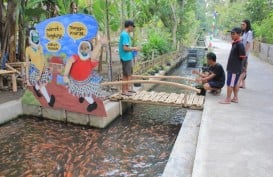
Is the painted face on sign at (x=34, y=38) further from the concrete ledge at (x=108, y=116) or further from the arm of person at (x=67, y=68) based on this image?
the concrete ledge at (x=108, y=116)

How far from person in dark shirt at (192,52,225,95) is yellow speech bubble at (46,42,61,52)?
356 cm

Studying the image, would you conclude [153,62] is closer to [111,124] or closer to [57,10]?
[57,10]

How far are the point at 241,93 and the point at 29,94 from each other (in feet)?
19.3

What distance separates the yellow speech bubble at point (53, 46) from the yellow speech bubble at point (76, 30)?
516 mm

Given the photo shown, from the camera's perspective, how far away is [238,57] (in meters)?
6.91

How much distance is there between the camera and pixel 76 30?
7.36 metres

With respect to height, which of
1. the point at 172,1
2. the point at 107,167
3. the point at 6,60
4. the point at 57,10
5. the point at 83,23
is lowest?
the point at 107,167

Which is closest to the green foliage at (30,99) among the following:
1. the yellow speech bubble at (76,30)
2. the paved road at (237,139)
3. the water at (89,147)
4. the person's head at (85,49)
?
the water at (89,147)

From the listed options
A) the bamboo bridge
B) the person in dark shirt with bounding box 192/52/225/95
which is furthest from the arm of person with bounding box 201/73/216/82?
the bamboo bridge

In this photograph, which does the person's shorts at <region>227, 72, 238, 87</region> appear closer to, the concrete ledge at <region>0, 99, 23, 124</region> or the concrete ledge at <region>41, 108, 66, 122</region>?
the concrete ledge at <region>41, 108, 66, 122</region>

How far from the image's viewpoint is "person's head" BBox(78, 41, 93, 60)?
289 inches

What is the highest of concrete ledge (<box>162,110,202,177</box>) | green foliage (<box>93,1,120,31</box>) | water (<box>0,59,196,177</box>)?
green foliage (<box>93,1,120,31</box>)

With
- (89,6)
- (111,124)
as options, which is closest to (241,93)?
(111,124)

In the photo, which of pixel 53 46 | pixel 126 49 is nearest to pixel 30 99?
pixel 53 46
